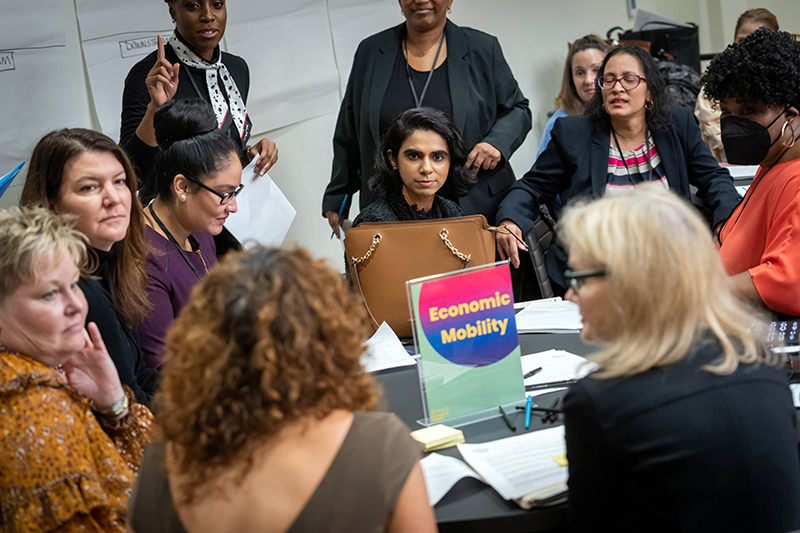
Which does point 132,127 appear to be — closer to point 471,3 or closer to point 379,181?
point 379,181

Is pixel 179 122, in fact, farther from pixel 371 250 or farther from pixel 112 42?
pixel 112 42

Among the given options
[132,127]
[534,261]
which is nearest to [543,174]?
[534,261]

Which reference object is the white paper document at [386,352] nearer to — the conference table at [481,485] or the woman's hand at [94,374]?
the conference table at [481,485]

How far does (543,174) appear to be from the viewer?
2.85 m

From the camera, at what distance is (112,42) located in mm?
3129

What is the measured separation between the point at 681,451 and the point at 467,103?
2027 millimetres

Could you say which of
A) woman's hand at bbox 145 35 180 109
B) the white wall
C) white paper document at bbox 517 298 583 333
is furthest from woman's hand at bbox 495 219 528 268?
woman's hand at bbox 145 35 180 109

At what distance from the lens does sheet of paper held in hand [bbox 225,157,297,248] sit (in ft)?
8.69

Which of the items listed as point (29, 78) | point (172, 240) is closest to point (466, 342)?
point (172, 240)

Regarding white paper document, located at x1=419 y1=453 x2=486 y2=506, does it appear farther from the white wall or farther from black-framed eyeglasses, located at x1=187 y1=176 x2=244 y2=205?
the white wall

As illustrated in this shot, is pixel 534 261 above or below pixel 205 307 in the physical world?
below

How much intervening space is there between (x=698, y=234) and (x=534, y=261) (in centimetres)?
164

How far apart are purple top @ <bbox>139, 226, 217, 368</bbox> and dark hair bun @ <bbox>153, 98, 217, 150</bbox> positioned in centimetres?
Answer: 29

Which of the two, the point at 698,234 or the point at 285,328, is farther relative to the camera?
the point at 698,234
